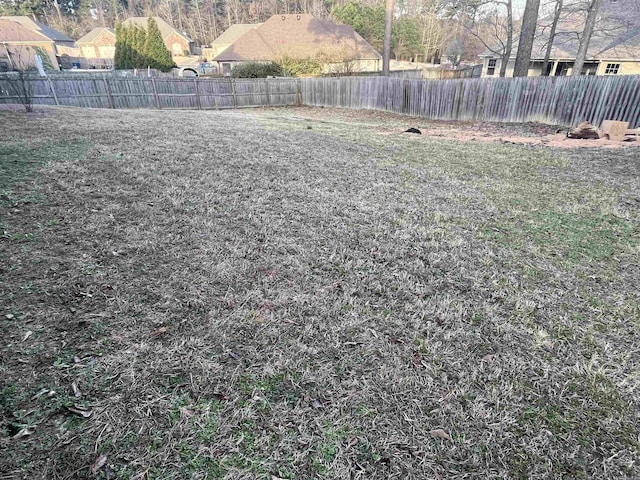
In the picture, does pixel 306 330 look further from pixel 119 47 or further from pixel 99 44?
pixel 99 44

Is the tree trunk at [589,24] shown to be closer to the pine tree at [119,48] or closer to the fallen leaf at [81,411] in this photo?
the fallen leaf at [81,411]

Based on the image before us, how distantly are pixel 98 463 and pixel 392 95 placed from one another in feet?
48.1

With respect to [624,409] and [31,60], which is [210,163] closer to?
[624,409]

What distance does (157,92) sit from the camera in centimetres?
1377

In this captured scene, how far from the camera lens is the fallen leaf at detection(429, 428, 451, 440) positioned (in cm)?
141

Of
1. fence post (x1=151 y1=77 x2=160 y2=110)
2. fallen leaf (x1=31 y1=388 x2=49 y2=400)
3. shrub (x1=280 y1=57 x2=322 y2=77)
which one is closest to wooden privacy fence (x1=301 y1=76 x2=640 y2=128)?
shrub (x1=280 y1=57 x2=322 y2=77)

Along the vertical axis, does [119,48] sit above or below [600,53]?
above

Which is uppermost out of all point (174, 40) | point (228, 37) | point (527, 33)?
point (174, 40)

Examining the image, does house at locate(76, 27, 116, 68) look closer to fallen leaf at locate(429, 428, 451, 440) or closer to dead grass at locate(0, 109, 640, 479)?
dead grass at locate(0, 109, 640, 479)

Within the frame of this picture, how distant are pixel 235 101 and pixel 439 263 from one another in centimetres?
1535

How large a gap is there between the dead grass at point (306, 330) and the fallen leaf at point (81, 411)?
0.11ft

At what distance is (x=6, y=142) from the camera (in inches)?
173

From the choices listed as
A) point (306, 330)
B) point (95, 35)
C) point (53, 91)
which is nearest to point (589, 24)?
point (306, 330)

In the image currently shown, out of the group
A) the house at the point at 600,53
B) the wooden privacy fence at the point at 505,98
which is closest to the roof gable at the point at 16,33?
the wooden privacy fence at the point at 505,98
